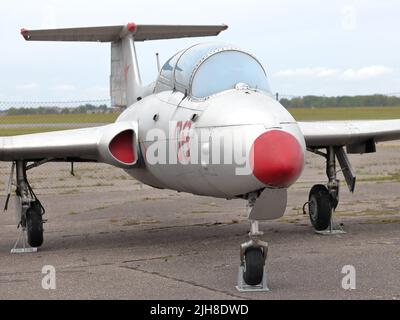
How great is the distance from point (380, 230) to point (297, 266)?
11.6 ft

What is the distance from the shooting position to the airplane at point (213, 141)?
27.6ft

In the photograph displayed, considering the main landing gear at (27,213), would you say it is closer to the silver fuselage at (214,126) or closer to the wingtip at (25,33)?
the silver fuselage at (214,126)

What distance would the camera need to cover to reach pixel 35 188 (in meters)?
23.7

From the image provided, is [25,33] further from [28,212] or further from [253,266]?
[253,266]

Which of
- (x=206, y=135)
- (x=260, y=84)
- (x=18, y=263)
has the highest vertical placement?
(x=260, y=84)

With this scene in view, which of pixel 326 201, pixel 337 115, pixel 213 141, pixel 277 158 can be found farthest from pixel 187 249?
pixel 337 115

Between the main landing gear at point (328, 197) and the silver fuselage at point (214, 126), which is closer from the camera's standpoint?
the silver fuselage at point (214, 126)

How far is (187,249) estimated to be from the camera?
37.9 ft

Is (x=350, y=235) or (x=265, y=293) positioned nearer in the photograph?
(x=265, y=293)

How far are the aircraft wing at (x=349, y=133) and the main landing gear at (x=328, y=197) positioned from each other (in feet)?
1.16

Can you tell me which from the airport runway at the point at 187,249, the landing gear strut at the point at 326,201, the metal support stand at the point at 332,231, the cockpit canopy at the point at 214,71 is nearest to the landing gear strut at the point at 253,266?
the airport runway at the point at 187,249

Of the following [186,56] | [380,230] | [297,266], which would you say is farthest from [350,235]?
[186,56]
